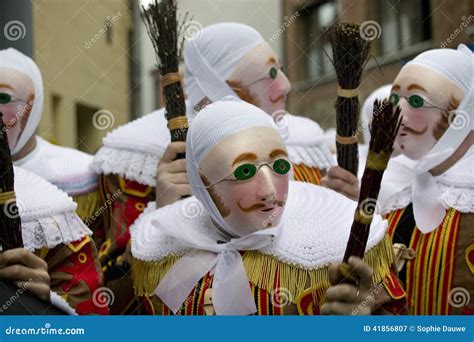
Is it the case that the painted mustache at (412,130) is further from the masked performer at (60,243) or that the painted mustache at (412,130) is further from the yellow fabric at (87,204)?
the yellow fabric at (87,204)

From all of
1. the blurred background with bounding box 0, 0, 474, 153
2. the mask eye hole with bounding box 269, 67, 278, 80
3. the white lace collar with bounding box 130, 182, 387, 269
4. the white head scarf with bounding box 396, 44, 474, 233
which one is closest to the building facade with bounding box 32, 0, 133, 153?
the blurred background with bounding box 0, 0, 474, 153

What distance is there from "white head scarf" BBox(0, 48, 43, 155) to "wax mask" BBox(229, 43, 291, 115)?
59cm

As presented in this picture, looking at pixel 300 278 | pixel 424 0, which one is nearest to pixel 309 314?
pixel 300 278

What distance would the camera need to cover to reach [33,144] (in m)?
2.84

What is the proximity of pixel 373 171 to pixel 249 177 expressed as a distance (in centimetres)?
30

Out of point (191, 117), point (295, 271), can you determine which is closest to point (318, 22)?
point (191, 117)

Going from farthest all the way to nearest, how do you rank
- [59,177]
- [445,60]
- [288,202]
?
[59,177]
[445,60]
[288,202]

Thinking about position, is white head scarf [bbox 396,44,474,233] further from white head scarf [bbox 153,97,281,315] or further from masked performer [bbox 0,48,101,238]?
masked performer [bbox 0,48,101,238]

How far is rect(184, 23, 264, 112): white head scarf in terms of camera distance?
2764 mm

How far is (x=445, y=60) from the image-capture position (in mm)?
2559

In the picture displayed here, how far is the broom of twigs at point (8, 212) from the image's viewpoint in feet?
6.81
